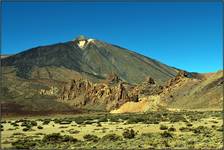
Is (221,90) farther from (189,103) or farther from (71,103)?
(71,103)

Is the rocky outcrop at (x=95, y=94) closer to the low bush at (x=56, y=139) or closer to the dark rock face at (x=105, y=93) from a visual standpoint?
the dark rock face at (x=105, y=93)

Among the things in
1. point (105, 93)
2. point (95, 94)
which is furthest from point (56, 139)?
point (95, 94)

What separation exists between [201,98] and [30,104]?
2628 inches

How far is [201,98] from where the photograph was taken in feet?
350

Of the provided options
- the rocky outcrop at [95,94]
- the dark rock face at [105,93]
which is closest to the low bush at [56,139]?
the dark rock face at [105,93]

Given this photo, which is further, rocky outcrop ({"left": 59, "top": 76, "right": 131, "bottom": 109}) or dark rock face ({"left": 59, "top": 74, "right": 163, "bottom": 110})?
rocky outcrop ({"left": 59, "top": 76, "right": 131, "bottom": 109})

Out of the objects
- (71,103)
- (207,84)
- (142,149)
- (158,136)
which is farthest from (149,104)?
(142,149)

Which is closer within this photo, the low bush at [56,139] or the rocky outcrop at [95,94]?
the low bush at [56,139]

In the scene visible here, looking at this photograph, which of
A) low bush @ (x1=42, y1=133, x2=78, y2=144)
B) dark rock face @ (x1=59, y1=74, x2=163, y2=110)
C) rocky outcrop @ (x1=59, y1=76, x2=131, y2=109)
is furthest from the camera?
rocky outcrop @ (x1=59, y1=76, x2=131, y2=109)

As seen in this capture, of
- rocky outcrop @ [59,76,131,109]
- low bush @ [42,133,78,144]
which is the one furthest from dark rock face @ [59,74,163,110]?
low bush @ [42,133,78,144]

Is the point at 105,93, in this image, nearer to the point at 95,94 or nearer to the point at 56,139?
the point at 95,94

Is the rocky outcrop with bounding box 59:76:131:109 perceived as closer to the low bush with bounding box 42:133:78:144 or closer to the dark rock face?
the dark rock face

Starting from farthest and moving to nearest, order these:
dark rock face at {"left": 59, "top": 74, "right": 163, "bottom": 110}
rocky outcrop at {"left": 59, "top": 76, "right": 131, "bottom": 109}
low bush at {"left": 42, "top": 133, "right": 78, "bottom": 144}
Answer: rocky outcrop at {"left": 59, "top": 76, "right": 131, "bottom": 109} < dark rock face at {"left": 59, "top": 74, "right": 163, "bottom": 110} < low bush at {"left": 42, "top": 133, "right": 78, "bottom": 144}

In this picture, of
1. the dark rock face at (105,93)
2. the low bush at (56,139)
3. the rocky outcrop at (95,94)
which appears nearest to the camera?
the low bush at (56,139)
